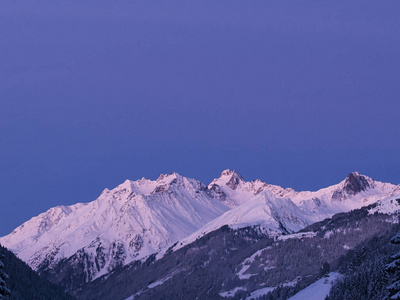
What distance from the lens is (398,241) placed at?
4878 centimetres

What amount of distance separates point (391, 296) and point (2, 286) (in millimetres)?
24718

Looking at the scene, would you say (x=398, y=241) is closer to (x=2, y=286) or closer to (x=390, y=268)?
(x=390, y=268)

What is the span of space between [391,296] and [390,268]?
194 cm

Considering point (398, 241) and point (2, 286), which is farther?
point (2, 286)

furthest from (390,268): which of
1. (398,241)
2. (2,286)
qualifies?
(2,286)

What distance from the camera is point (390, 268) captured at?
49312mm

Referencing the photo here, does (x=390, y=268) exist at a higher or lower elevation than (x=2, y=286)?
lower

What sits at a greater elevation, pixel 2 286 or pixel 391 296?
pixel 2 286

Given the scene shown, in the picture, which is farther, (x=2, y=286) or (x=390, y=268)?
(x=2, y=286)

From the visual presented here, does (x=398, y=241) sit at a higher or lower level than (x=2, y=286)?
lower

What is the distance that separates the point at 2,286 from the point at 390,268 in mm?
24675

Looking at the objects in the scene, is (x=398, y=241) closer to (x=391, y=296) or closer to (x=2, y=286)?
(x=391, y=296)

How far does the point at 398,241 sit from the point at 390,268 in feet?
5.88
